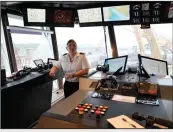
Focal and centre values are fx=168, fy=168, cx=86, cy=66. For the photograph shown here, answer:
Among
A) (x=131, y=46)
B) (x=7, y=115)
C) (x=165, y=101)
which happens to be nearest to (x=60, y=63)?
(x=7, y=115)

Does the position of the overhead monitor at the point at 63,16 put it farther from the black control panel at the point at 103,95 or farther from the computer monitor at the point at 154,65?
the black control panel at the point at 103,95

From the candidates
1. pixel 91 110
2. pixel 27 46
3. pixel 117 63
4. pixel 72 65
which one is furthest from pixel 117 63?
pixel 27 46

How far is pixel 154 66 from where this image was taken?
1956 millimetres

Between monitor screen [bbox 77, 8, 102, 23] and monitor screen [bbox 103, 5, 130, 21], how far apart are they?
4.0 inches

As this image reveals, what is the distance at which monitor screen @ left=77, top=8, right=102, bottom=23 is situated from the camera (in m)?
2.82

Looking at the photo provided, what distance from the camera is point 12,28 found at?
3000 mm

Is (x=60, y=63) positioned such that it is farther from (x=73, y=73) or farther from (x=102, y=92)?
(x=102, y=92)

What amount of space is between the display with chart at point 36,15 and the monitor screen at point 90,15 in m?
0.61

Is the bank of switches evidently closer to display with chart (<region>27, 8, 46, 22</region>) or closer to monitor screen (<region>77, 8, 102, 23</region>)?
monitor screen (<region>77, 8, 102, 23</region>)

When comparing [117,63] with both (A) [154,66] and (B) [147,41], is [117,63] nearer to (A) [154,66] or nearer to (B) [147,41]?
(B) [147,41]

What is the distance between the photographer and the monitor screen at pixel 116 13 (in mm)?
2661

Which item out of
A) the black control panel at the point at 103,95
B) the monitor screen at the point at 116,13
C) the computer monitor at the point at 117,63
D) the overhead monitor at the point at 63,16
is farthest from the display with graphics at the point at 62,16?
the black control panel at the point at 103,95

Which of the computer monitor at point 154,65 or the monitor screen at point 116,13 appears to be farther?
the monitor screen at point 116,13

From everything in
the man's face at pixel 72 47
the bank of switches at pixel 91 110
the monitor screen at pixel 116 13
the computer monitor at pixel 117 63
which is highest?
the monitor screen at pixel 116 13
